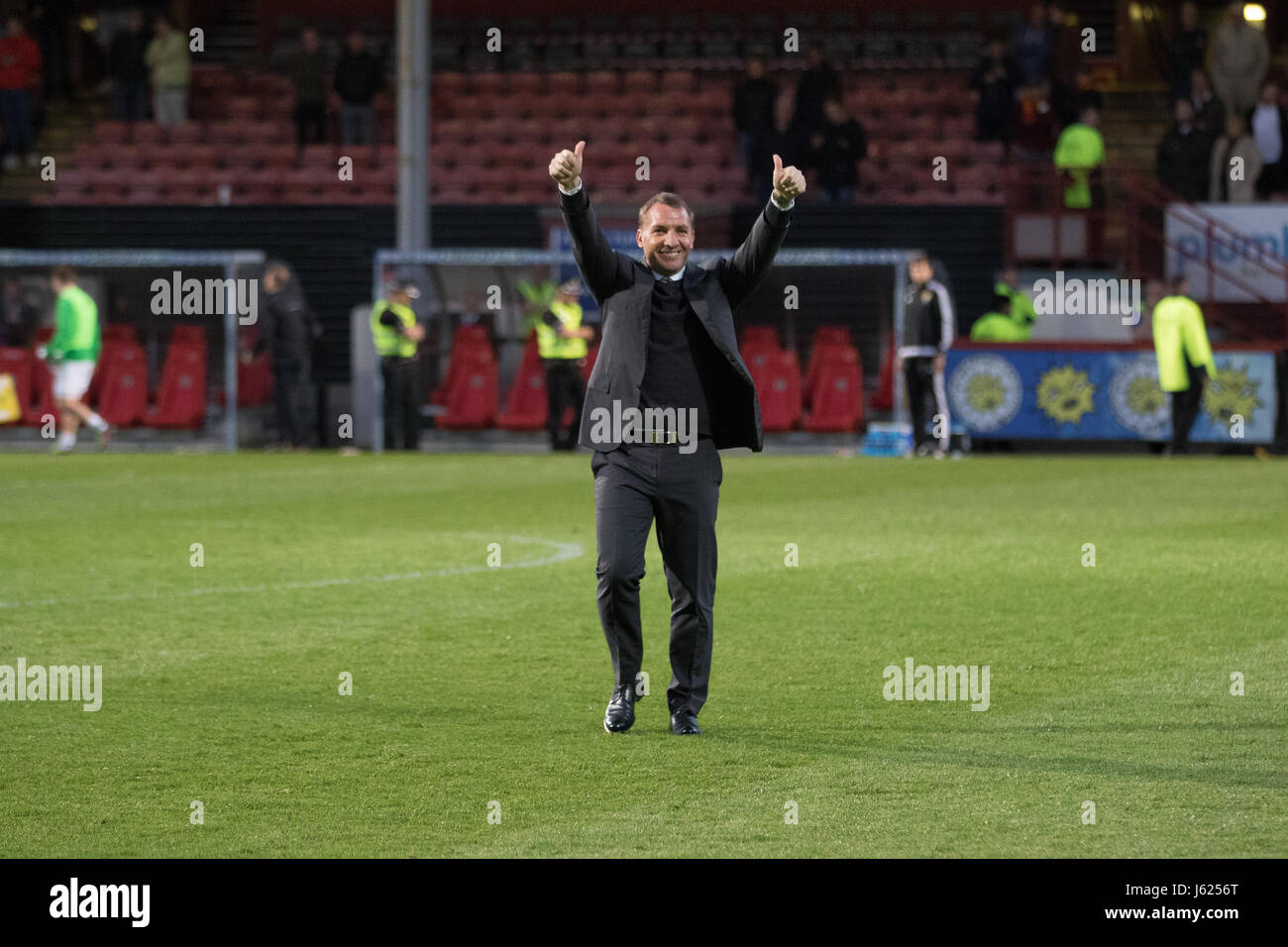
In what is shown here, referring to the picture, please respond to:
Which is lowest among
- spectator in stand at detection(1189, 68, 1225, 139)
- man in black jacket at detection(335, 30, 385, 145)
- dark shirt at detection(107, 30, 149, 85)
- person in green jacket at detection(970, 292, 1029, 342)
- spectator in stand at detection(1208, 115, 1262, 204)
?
person in green jacket at detection(970, 292, 1029, 342)

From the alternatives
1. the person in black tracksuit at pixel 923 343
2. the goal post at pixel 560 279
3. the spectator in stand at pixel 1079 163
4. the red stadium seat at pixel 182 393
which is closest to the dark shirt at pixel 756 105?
the goal post at pixel 560 279

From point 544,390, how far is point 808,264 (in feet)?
12.8

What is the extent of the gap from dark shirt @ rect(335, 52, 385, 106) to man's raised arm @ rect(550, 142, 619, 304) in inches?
951

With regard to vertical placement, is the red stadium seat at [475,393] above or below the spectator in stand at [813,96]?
below

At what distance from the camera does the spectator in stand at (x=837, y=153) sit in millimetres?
28781

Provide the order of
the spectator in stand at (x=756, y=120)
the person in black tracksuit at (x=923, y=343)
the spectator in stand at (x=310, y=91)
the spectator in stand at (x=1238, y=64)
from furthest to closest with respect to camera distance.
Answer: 1. the spectator in stand at (x=310, y=91)
2. the spectator in stand at (x=1238, y=64)
3. the spectator in stand at (x=756, y=120)
4. the person in black tracksuit at (x=923, y=343)

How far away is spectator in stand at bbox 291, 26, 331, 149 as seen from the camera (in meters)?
31.5

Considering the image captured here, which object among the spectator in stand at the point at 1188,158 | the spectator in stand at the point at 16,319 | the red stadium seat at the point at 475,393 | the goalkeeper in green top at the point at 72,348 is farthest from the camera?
the spectator in stand at the point at 16,319

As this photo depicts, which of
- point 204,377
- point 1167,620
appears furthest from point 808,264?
point 1167,620

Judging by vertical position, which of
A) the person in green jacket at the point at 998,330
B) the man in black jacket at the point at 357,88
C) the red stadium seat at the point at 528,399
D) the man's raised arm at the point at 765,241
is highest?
the man in black jacket at the point at 357,88

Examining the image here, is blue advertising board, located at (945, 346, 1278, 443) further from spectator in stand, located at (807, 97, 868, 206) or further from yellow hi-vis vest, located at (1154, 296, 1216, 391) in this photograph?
spectator in stand, located at (807, 97, 868, 206)

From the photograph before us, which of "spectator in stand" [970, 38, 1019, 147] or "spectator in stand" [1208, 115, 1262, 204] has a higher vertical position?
"spectator in stand" [970, 38, 1019, 147]

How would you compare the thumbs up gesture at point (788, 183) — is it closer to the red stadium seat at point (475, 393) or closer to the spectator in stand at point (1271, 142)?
the red stadium seat at point (475, 393)

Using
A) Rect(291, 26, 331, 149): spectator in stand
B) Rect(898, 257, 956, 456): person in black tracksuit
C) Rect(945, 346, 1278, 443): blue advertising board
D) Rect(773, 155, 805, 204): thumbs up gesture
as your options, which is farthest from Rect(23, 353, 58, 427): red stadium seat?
Rect(773, 155, 805, 204): thumbs up gesture
